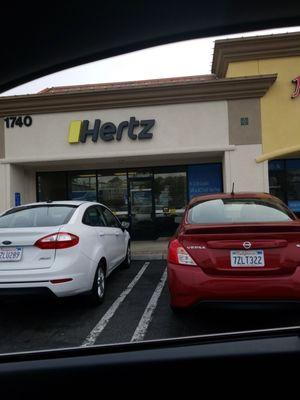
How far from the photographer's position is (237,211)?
17.5 ft

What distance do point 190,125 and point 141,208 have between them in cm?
350

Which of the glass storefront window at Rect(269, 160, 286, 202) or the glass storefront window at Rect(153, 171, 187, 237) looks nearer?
the glass storefront window at Rect(269, 160, 286, 202)

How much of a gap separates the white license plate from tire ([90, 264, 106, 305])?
1143 mm

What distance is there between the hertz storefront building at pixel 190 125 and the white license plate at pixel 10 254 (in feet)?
22.8

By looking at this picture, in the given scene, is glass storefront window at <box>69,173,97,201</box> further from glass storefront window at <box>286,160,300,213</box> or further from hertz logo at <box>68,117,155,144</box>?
glass storefront window at <box>286,160,300,213</box>

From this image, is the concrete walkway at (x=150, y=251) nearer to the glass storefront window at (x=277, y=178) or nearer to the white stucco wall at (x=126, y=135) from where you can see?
the white stucco wall at (x=126, y=135)

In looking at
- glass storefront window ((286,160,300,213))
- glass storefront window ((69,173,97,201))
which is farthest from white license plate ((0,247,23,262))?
glass storefront window ((286,160,300,213))

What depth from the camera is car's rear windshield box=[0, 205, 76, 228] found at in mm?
5832

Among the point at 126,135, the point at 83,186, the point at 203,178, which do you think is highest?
the point at 126,135

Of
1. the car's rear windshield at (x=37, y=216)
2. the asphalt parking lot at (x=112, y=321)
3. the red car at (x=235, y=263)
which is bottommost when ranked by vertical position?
the asphalt parking lot at (x=112, y=321)

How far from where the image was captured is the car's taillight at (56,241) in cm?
528

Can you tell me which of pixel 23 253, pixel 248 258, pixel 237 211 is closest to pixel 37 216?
pixel 23 253

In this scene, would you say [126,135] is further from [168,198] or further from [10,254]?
[10,254]

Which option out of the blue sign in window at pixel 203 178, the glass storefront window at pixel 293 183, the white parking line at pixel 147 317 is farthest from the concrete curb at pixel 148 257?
the glass storefront window at pixel 293 183
